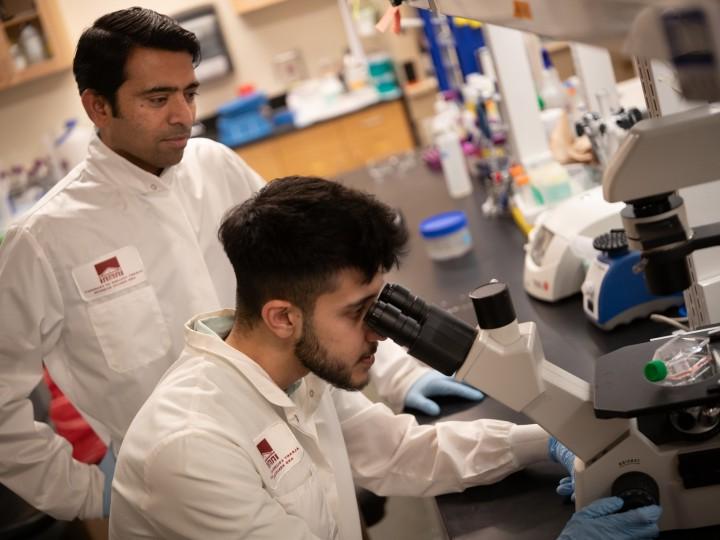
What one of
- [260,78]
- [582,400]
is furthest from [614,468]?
[260,78]

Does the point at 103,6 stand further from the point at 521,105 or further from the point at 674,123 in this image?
the point at 674,123

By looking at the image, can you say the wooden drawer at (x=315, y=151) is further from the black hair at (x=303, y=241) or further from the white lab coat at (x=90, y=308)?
the black hair at (x=303, y=241)

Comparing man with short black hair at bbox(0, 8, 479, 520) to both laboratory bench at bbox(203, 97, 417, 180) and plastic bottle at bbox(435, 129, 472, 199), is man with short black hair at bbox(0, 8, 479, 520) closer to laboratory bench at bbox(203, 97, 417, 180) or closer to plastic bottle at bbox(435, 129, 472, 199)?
plastic bottle at bbox(435, 129, 472, 199)

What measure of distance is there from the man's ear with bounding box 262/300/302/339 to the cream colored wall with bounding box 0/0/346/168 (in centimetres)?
601

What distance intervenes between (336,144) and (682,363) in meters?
5.28

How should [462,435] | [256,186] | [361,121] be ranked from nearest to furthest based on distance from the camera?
1. [462,435]
2. [256,186]
3. [361,121]

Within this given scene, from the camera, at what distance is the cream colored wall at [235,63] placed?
698 cm

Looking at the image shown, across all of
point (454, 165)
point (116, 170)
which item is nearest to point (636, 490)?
point (116, 170)

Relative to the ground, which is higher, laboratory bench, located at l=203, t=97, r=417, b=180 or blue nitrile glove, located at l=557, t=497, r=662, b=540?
laboratory bench, located at l=203, t=97, r=417, b=180

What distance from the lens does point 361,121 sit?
6.36 meters

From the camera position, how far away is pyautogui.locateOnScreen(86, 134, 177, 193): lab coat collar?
1941 millimetres

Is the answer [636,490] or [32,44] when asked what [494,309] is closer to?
[636,490]

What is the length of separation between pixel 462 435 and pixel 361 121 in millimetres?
4970

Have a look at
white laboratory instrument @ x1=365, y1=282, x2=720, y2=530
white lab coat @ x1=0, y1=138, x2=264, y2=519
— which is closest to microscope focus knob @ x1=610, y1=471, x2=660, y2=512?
white laboratory instrument @ x1=365, y1=282, x2=720, y2=530
